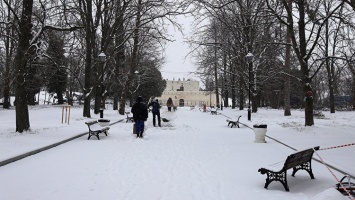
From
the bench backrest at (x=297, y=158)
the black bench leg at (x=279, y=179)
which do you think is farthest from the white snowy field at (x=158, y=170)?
the bench backrest at (x=297, y=158)

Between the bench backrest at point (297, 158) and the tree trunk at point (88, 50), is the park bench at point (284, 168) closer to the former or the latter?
the bench backrest at point (297, 158)

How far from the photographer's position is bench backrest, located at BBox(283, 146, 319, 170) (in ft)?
21.4

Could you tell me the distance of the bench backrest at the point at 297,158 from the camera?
6520mm

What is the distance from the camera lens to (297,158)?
6805 mm

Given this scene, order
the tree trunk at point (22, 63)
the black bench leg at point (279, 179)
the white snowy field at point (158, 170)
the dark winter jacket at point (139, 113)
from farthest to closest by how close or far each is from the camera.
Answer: the dark winter jacket at point (139, 113) → the tree trunk at point (22, 63) → the black bench leg at point (279, 179) → the white snowy field at point (158, 170)

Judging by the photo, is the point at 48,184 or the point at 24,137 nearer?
the point at 48,184

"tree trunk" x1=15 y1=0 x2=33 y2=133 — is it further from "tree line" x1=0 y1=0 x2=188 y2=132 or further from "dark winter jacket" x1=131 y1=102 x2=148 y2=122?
"dark winter jacket" x1=131 y1=102 x2=148 y2=122

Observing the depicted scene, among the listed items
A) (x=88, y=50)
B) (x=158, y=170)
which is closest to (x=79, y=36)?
(x=88, y=50)

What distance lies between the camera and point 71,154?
10.7 meters

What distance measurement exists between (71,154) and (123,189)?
4.73 meters

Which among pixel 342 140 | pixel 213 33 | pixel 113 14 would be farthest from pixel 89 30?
pixel 342 140

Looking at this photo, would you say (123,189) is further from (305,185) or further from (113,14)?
(113,14)

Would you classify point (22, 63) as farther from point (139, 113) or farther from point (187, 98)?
point (187, 98)

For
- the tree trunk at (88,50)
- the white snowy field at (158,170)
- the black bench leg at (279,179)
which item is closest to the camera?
the white snowy field at (158,170)
